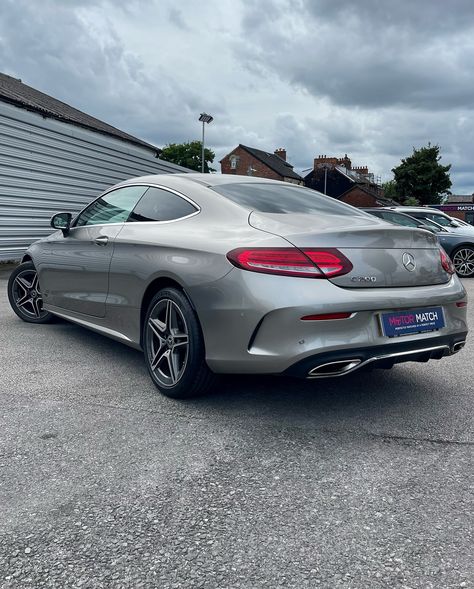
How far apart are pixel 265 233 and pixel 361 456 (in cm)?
123

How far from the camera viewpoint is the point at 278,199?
359cm

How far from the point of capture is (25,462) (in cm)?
251

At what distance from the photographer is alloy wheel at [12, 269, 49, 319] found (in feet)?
18.2

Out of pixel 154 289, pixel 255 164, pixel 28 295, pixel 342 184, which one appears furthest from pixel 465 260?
pixel 342 184

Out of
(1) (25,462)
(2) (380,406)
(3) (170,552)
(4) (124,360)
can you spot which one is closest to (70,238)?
(4) (124,360)

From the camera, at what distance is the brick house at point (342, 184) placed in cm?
6212

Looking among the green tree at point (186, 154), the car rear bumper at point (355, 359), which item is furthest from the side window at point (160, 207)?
the green tree at point (186, 154)

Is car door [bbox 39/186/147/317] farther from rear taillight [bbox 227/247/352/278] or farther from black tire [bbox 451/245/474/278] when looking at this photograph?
black tire [bbox 451/245/474/278]

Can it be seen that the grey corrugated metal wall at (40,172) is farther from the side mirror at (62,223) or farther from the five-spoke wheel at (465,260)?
the five-spoke wheel at (465,260)

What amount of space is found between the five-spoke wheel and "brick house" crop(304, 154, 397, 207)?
1912 inches

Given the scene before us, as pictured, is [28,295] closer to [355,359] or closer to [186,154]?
[355,359]

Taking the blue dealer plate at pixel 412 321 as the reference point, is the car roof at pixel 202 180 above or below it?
above

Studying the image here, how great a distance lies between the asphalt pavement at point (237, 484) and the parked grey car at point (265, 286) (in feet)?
1.15

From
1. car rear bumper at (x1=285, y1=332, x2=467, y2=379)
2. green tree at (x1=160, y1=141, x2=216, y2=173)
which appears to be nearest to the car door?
car rear bumper at (x1=285, y1=332, x2=467, y2=379)
